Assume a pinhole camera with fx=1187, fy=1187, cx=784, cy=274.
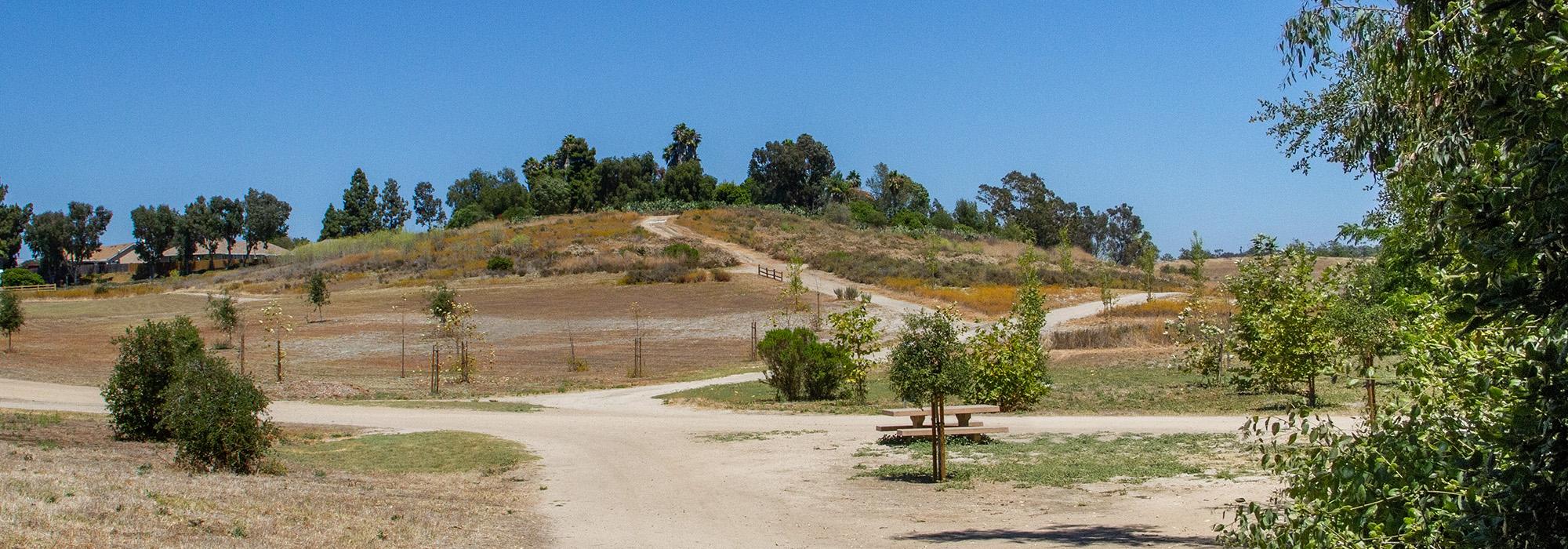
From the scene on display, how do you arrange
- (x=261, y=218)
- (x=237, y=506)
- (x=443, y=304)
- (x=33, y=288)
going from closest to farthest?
1. (x=237, y=506)
2. (x=443, y=304)
3. (x=33, y=288)
4. (x=261, y=218)

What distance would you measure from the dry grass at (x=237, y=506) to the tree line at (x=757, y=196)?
118 meters

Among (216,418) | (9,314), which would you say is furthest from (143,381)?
(9,314)

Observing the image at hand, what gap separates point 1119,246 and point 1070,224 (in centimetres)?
2008

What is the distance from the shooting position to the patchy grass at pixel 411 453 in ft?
54.4

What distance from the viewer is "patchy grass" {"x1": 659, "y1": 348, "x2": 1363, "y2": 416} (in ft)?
69.3

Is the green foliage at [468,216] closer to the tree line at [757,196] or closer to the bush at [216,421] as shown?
the tree line at [757,196]

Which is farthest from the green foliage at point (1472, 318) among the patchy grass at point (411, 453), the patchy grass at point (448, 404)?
the patchy grass at point (448, 404)

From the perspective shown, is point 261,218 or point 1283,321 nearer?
point 1283,321

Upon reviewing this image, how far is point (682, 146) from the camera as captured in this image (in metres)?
161

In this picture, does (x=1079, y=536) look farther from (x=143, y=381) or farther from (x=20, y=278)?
(x=20, y=278)

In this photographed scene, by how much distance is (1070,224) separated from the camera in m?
133

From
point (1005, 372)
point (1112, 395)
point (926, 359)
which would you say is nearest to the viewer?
point (926, 359)

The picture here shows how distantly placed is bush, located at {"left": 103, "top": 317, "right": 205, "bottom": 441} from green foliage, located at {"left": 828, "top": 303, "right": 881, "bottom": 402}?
12.8 metres

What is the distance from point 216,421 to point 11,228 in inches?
4624
